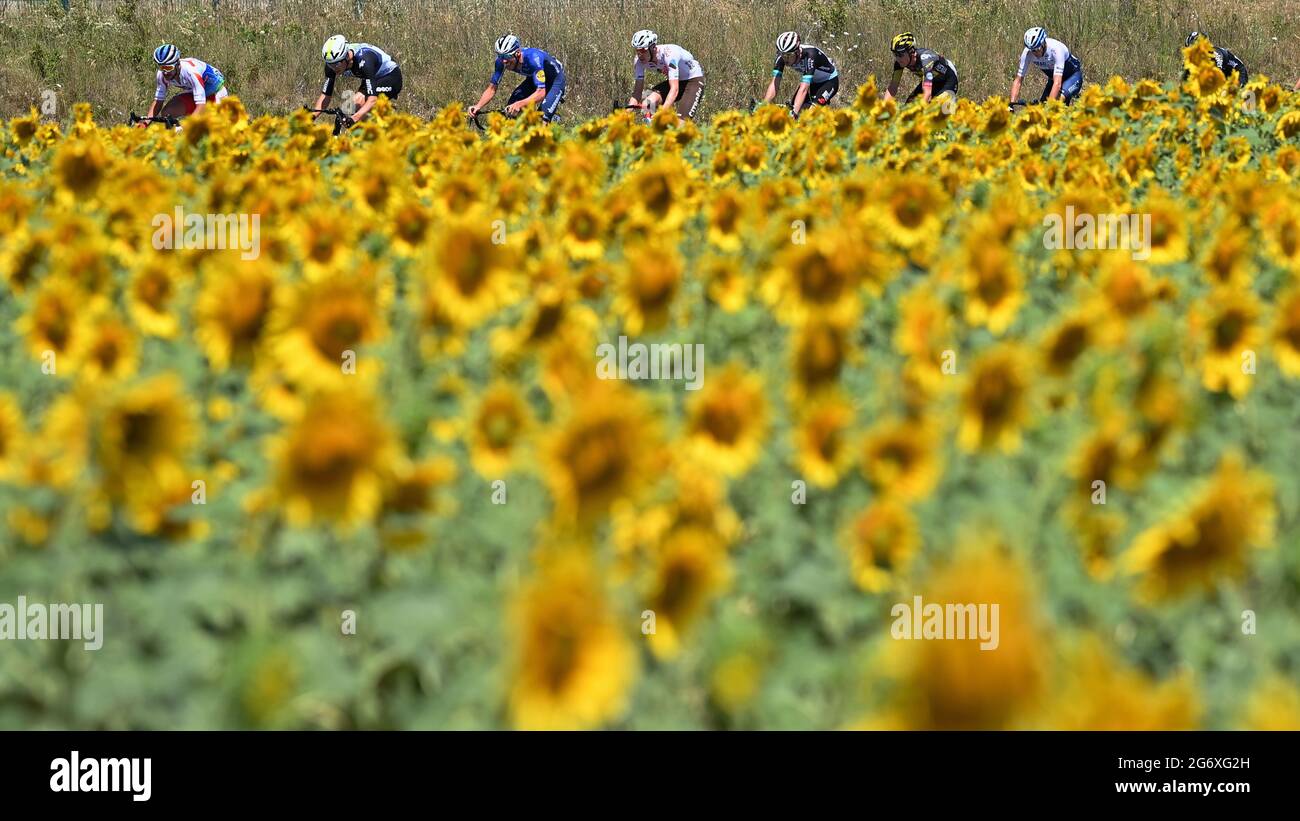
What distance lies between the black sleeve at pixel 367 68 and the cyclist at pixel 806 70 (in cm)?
392

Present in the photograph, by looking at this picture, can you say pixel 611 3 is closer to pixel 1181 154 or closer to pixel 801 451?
pixel 1181 154

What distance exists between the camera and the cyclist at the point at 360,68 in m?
11.8

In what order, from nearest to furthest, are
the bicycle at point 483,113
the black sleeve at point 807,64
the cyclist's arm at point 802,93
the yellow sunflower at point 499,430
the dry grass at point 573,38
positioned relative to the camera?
the yellow sunflower at point 499,430
the bicycle at point 483,113
the cyclist's arm at point 802,93
the black sleeve at point 807,64
the dry grass at point 573,38

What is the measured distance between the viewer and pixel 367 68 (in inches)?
506

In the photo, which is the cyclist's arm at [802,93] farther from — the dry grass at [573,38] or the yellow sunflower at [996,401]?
the yellow sunflower at [996,401]

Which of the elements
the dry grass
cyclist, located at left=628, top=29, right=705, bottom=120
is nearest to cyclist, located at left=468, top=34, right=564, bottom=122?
cyclist, located at left=628, top=29, right=705, bottom=120

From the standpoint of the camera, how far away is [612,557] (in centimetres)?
265

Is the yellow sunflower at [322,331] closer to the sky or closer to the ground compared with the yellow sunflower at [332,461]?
closer to the sky

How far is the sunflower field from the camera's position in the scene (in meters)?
2.23

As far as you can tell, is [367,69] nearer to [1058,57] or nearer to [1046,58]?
[1046,58]

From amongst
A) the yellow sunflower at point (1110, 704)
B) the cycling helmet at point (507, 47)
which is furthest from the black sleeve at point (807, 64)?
the yellow sunflower at point (1110, 704)

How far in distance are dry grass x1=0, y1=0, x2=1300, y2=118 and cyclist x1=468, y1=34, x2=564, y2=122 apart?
5730mm

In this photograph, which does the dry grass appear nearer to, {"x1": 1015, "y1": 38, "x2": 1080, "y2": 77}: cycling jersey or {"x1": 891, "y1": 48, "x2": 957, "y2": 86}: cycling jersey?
{"x1": 1015, "y1": 38, "x2": 1080, "y2": 77}: cycling jersey
